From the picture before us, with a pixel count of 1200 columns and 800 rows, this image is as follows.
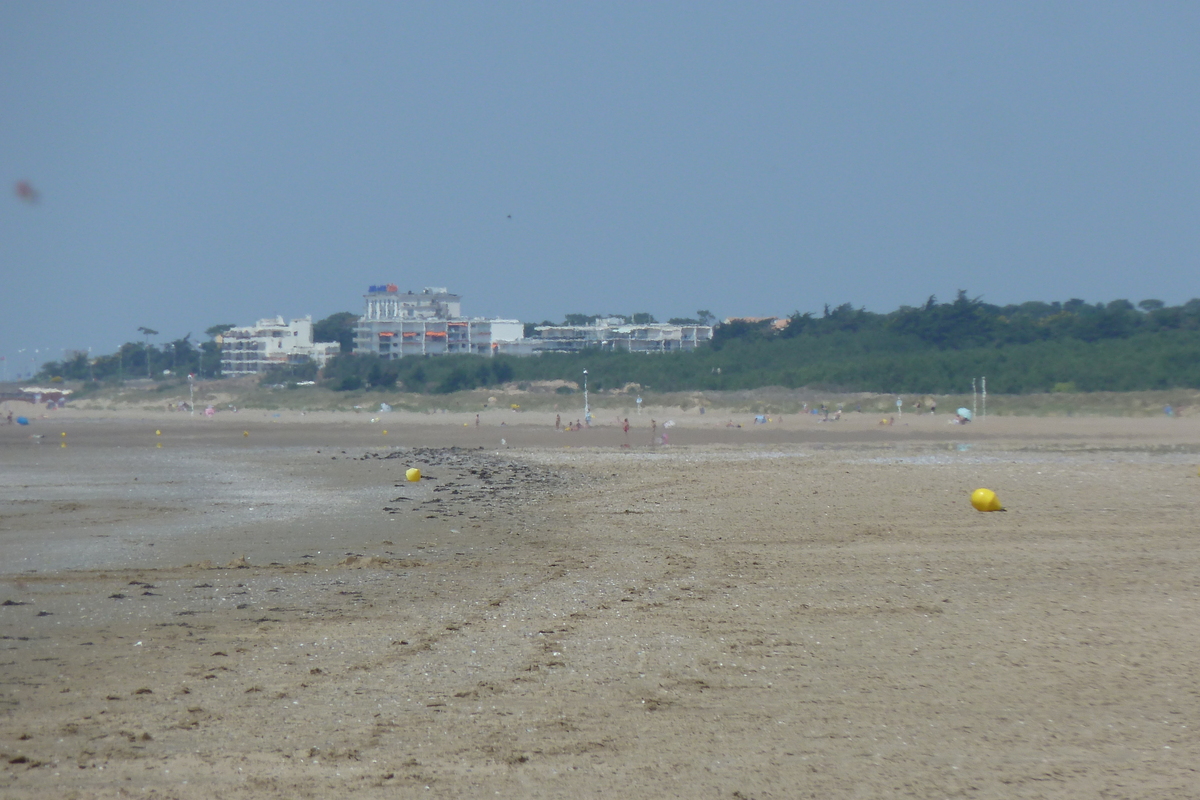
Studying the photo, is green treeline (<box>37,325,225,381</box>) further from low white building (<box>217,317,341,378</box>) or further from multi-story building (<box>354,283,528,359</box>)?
multi-story building (<box>354,283,528,359</box>)

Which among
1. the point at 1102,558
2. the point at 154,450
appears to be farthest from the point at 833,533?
the point at 154,450

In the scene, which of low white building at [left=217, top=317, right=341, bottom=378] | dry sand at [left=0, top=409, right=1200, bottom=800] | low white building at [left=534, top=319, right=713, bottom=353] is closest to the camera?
dry sand at [left=0, top=409, right=1200, bottom=800]

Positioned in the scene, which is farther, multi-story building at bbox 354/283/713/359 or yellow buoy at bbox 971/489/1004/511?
multi-story building at bbox 354/283/713/359

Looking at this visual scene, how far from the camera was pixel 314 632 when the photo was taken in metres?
6.61

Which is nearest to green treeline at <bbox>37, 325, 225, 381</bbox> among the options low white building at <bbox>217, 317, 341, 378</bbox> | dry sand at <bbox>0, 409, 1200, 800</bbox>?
low white building at <bbox>217, 317, 341, 378</bbox>

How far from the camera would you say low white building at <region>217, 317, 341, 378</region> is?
84.0 m

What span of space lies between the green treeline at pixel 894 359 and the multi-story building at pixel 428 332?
15096 mm

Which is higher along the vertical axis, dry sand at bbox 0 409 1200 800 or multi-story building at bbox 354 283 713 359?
multi-story building at bbox 354 283 713 359

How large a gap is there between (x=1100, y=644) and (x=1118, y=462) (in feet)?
45.5

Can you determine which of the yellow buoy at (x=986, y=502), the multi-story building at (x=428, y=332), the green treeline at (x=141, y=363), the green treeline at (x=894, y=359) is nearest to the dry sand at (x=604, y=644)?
the yellow buoy at (x=986, y=502)

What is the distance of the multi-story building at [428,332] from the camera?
86.1m

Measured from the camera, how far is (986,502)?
12.4m

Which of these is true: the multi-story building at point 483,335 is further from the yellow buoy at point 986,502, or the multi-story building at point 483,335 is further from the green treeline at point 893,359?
the yellow buoy at point 986,502

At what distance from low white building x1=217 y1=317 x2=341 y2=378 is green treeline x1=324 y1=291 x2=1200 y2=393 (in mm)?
15355
